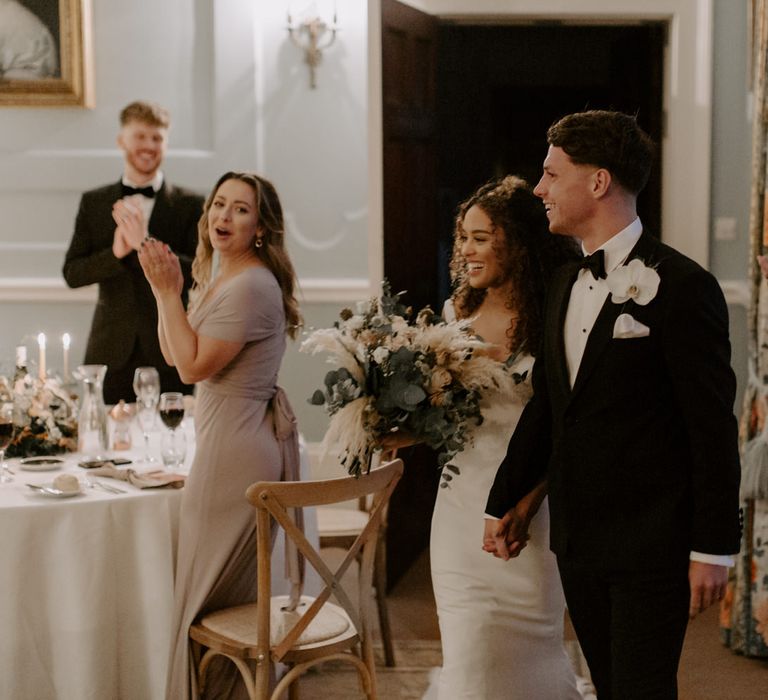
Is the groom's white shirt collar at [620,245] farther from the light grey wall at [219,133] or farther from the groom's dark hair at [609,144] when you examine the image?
the light grey wall at [219,133]

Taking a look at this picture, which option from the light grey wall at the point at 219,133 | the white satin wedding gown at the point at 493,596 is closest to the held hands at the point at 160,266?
the white satin wedding gown at the point at 493,596

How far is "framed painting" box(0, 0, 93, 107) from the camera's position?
5504mm

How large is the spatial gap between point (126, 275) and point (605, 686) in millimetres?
2988

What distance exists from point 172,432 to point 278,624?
0.66m

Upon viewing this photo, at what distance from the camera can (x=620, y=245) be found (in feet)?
6.88

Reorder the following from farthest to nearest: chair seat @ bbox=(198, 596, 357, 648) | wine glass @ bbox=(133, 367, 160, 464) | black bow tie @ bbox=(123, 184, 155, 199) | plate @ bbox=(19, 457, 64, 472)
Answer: black bow tie @ bbox=(123, 184, 155, 199)
wine glass @ bbox=(133, 367, 160, 464)
plate @ bbox=(19, 457, 64, 472)
chair seat @ bbox=(198, 596, 357, 648)

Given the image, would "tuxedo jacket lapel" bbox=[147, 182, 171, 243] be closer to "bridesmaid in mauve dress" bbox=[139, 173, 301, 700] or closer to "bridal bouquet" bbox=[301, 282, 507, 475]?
"bridesmaid in mauve dress" bbox=[139, 173, 301, 700]

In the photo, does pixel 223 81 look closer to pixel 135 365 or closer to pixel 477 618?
pixel 135 365

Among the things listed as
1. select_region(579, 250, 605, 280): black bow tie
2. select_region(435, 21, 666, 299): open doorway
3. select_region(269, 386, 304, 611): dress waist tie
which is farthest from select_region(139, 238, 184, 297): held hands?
select_region(435, 21, 666, 299): open doorway

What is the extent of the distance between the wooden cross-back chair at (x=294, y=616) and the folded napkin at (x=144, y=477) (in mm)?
358

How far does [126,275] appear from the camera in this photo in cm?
459

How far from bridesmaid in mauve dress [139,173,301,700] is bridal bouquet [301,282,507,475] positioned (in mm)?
543

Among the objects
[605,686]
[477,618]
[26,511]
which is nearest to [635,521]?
[605,686]

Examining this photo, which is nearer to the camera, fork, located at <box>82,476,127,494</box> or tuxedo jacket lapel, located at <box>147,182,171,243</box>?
fork, located at <box>82,476,127,494</box>
